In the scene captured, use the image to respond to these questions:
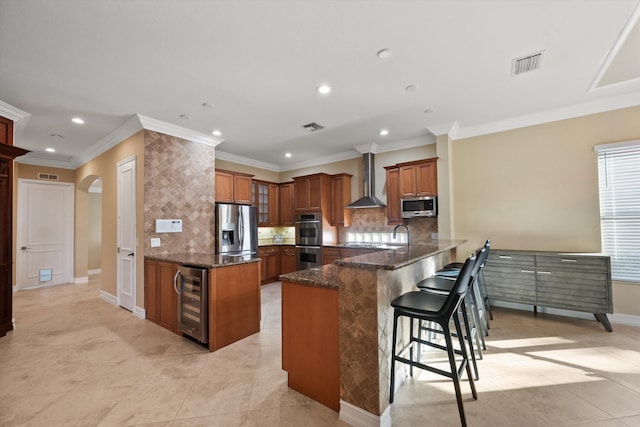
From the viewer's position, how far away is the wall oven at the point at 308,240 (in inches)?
223

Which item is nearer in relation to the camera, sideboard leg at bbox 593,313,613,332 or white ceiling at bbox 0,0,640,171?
white ceiling at bbox 0,0,640,171

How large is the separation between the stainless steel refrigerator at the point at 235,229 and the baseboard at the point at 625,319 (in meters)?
5.61

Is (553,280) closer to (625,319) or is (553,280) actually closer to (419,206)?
(625,319)

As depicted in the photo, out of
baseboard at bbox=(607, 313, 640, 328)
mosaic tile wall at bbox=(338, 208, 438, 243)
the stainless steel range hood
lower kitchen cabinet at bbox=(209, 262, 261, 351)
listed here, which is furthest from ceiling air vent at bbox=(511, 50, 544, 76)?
lower kitchen cabinet at bbox=(209, 262, 261, 351)

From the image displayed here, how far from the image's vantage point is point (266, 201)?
21.7ft

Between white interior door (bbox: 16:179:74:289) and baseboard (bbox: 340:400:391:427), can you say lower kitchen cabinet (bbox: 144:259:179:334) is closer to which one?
baseboard (bbox: 340:400:391:427)

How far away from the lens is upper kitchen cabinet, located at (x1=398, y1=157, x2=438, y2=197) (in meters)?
4.53

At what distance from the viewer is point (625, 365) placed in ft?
8.00

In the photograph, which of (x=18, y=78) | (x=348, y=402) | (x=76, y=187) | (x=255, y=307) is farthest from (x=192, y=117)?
(x=76, y=187)

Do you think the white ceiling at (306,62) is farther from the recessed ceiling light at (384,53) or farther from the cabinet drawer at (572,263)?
the cabinet drawer at (572,263)

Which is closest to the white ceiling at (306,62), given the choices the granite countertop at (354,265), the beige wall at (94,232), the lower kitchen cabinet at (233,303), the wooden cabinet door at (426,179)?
the wooden cabinet door at (426,179)

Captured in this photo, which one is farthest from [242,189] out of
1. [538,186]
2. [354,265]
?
[538,186]

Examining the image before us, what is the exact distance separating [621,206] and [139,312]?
6.95 m

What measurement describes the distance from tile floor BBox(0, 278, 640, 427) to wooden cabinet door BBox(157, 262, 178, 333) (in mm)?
134
